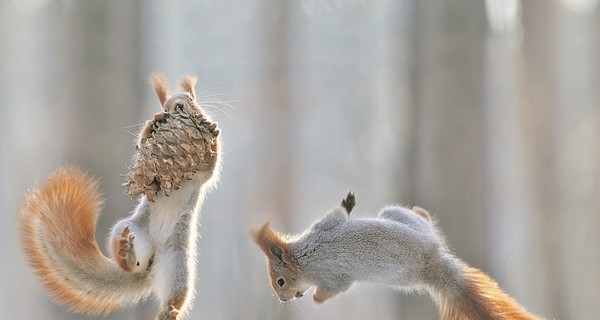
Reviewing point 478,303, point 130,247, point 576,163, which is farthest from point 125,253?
point 576,163

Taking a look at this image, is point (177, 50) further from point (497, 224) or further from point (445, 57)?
point (497, 224)

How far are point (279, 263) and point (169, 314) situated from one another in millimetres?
136

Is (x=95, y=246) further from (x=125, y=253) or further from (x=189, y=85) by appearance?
(x=189, y=85)

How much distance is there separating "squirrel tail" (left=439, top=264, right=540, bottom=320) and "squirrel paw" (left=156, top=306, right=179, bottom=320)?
30 centimetres

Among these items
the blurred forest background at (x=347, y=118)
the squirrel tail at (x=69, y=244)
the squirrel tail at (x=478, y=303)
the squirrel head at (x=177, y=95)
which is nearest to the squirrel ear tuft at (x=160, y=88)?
the squirrel head at (x=177, y=95)

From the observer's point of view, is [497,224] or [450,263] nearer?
[450,263]

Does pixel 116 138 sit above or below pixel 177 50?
below

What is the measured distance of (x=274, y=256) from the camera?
2.88ft

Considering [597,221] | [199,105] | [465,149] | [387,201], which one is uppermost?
[199,105]

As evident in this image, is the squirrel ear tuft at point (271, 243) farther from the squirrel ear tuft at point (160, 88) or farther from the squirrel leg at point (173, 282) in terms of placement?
the squirrel ear tuft at point (160, 88)

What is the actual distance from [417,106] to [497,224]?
0.58 m

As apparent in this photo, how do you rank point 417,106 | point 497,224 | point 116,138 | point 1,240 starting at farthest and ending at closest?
1. point 1,240
2. point 497,224
3. point 417,106
4. point 116,138

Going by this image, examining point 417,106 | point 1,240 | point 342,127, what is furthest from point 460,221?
point 1,240

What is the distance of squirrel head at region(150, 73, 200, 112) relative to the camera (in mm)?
881
